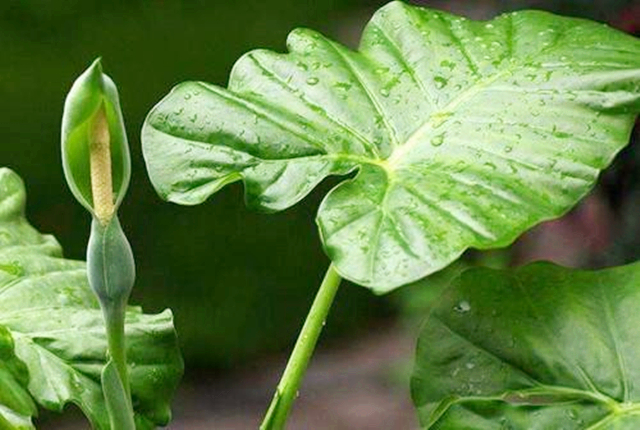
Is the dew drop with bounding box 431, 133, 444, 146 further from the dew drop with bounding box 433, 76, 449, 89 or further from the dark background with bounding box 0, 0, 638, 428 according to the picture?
the dark background with bounding box 0, 0, 638, 428

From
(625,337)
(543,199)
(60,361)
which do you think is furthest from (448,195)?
(60,361)

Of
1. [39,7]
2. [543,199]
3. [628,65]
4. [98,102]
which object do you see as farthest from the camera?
[39,7]

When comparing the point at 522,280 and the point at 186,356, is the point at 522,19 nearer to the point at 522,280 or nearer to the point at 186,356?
the point at 522,280

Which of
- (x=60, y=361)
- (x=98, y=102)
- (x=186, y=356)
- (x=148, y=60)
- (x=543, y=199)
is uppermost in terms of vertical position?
(x=98, y=102)

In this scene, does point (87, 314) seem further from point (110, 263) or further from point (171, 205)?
point (171, 205)

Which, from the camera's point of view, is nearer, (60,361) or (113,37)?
(60,361)

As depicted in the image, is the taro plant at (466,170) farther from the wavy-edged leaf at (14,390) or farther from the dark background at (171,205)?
the dark background at (171,205)

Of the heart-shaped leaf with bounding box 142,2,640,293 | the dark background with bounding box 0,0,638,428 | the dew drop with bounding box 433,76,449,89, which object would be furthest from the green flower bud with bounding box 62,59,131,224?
the dark background with bounding box 0,0,638,428
